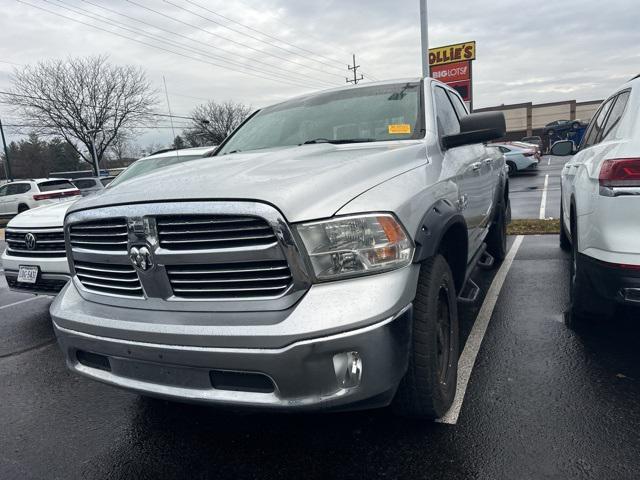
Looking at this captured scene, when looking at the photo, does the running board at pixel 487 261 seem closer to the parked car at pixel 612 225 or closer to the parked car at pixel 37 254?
the parked car at pixel 612 225

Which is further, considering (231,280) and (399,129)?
(399,129)

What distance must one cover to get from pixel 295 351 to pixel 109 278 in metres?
1.11

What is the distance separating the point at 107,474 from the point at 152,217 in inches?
51.6

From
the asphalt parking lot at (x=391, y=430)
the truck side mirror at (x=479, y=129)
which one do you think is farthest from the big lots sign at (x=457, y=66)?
the asphalt parking lot at (x=391, y=430)

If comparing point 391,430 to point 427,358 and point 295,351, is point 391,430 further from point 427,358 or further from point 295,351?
point 295,351

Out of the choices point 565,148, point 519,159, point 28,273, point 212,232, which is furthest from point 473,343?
point 519,159

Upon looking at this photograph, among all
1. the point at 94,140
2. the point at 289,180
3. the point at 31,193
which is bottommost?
the point at 31,193

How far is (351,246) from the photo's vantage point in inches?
76.3

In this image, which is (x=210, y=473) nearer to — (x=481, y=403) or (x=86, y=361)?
(x=86, y=361)

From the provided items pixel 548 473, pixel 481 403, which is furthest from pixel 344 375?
pixel 481 403

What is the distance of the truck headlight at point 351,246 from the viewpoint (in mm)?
1915

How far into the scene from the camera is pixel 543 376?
115 inches

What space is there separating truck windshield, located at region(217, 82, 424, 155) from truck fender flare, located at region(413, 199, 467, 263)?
0.74 meters

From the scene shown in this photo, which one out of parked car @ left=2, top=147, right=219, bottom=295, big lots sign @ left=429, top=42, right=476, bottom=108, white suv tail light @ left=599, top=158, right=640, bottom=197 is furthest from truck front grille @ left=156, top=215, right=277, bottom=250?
big lots sign @ left=429, top=42, right=476, bottom=108
